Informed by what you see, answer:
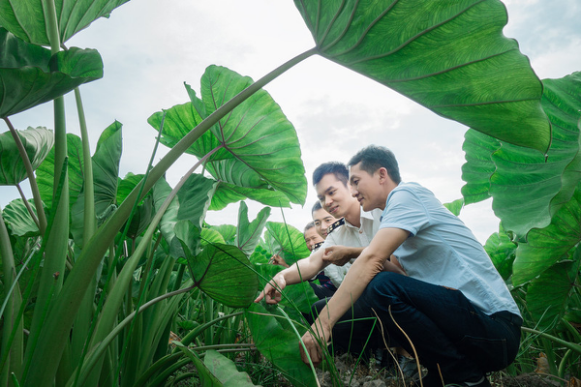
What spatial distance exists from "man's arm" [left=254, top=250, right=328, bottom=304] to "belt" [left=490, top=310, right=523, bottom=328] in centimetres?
63

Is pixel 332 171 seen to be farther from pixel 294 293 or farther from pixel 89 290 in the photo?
pixel 89 290

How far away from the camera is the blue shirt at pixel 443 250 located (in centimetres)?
118

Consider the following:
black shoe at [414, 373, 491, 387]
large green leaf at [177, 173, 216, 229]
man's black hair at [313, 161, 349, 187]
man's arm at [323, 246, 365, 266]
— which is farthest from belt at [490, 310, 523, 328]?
man's black hair at [313, 161, 349, 187]

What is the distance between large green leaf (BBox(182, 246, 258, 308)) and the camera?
2.56 ft

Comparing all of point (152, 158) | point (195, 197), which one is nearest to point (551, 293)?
point (195, 197)

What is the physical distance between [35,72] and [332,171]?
1.87 meters

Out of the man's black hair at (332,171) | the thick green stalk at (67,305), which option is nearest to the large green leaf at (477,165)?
the man's black hair at (332,171)

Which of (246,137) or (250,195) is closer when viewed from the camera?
(246,137)

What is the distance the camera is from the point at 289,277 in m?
1.37

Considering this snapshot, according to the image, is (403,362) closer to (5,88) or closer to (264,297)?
(264,297)

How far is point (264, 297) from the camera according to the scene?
1.09m

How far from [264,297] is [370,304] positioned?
39cm

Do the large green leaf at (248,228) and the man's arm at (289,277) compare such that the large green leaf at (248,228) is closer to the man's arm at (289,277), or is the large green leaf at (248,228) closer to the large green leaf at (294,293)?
the man's arm at (289,277)

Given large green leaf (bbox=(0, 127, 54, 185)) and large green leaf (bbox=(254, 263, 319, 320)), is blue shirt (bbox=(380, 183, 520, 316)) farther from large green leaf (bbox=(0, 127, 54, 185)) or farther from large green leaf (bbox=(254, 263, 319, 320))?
large green leaf (bbox=(0, 127, 54, 185))
